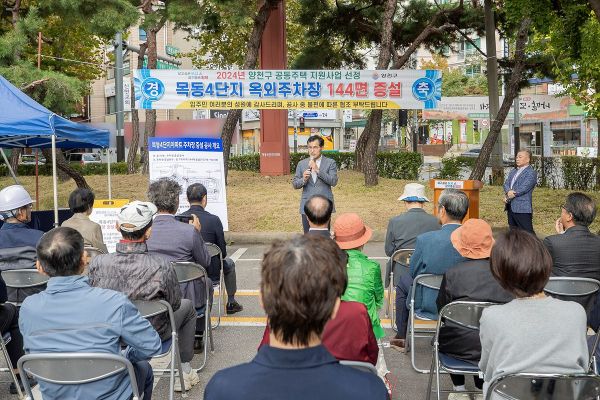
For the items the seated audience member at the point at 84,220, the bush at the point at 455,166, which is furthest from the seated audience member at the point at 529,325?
the bush at the point at 455,166

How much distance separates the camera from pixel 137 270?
4102 mm

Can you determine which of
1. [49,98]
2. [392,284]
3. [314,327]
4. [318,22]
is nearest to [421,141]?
[318,22]

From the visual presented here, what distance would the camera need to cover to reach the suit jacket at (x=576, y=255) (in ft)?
16.1

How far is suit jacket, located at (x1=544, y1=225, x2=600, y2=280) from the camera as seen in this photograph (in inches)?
193

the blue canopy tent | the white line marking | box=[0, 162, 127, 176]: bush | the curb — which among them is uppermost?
the blue canopy tent

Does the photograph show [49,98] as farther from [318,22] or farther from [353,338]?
[353,338]

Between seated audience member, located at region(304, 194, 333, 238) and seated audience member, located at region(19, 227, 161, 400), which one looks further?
seated audience member, located at region(304, 194, 333, 238)

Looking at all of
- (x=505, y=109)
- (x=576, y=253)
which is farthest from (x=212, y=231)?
(x=505, y=109)

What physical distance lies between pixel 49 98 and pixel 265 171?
8.39 m

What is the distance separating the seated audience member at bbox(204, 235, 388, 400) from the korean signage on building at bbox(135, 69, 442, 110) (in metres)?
11.7

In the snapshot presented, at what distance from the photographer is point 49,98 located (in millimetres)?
12773

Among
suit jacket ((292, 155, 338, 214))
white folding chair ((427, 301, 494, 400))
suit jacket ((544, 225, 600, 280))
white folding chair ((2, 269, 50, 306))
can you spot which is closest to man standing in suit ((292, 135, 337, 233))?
suit jacket ((292, 155, 338, 214))

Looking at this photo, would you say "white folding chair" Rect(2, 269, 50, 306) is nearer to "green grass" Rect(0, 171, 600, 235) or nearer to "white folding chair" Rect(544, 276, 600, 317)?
"white folding chair" Rect(544, 276, 600, 317)

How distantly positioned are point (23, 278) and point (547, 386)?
12.3 ft
